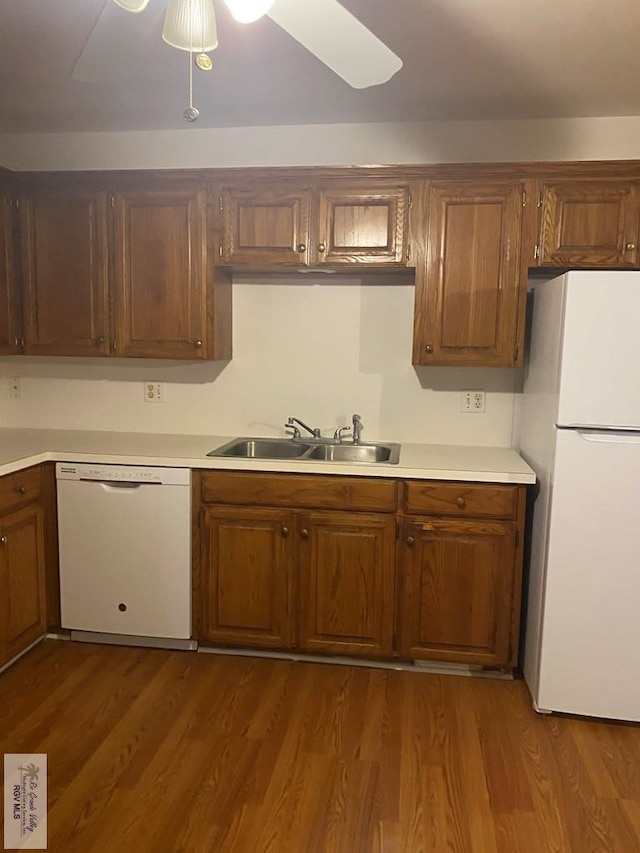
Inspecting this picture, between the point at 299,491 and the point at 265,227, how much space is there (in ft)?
3.94

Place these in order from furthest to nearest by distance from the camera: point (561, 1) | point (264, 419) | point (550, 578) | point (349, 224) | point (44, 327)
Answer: point (264, 419)
point (44, 327)
point (349, 224)
point (550, 578)
point (561, 1)

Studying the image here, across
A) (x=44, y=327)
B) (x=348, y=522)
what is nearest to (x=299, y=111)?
(x=44, y=327)

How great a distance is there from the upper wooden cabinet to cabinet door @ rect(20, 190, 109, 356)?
63 centimetres

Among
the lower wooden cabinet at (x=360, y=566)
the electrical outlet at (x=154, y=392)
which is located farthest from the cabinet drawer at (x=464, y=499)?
the electrical outlet at (x=154, y=392)

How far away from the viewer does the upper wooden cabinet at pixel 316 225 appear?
2836mm

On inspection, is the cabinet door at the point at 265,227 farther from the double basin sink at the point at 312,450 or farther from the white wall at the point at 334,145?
the double basin sink at the point at 312,450

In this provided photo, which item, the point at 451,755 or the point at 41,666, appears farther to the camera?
the point at 41,666

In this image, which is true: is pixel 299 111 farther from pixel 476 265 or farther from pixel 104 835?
pixel 104 835

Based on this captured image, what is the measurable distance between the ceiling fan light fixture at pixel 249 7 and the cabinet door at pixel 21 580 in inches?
80.3

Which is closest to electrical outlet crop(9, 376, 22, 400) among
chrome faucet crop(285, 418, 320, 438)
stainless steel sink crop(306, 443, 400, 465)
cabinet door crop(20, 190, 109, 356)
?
cabinet door crop(20, 190, 109, 356)

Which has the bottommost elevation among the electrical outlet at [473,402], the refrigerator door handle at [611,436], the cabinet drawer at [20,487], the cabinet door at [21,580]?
the cabinet door at [21,580]

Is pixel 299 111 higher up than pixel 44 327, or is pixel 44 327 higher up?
pixel 299 111

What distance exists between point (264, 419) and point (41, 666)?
1.51 metres

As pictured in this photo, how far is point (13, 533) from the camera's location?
104 inches
